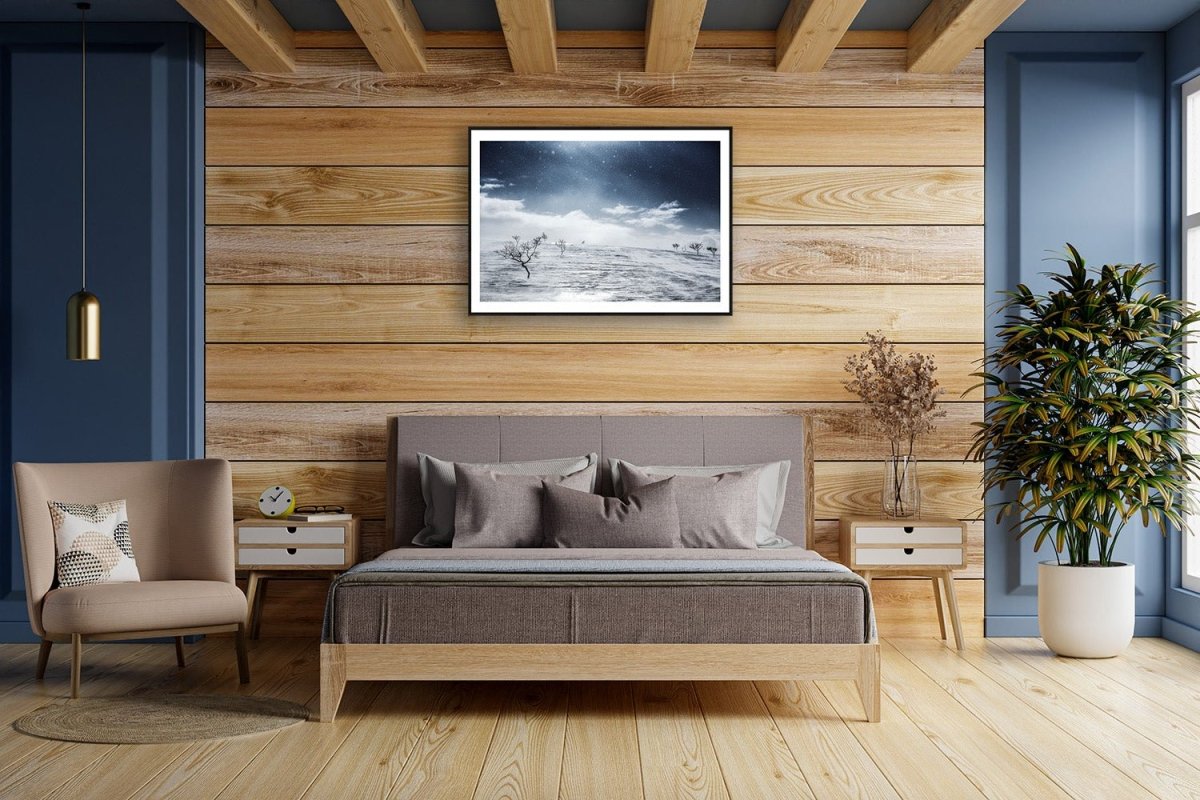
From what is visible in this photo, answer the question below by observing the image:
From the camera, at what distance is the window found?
15.4ft

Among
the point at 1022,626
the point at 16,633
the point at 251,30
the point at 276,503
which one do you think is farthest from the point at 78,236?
the point at 1022,626

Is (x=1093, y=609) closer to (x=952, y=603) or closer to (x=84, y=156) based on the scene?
(x=952, y=603)

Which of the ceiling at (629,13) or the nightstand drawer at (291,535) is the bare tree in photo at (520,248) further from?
the nightstand drawer at (291,535)

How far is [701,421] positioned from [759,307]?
1.90ft

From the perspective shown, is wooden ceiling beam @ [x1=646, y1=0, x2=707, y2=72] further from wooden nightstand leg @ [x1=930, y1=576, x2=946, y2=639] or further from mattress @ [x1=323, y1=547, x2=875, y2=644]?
wooden nightstand leg @ [x1=930, y1=576, x2=946, y2=639]

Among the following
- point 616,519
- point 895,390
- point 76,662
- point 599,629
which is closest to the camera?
point 599,629

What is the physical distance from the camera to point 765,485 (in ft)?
15.0

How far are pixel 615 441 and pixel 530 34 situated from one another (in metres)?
1.73

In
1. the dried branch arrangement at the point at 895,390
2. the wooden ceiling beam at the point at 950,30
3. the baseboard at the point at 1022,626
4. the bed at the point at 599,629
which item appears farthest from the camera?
the baseboard at the point at 1022,626

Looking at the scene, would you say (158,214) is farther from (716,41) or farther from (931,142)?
(931,142)

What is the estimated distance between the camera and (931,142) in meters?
4.84

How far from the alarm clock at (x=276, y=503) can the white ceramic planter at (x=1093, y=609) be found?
317cm

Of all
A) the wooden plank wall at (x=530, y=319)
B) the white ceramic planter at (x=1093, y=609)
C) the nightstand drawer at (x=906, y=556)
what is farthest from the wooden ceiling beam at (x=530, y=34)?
the white ceramic planter at (x=1093, y=609)

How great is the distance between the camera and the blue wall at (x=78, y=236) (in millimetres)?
4723
